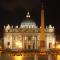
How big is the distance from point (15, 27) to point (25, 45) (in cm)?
527

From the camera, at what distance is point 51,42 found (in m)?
104

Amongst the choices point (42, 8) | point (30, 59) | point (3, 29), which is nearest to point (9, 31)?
point (3, 29)

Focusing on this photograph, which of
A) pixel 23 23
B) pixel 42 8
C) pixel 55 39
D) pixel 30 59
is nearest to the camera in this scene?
pixel 30 59

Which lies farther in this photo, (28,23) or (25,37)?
(28,23)

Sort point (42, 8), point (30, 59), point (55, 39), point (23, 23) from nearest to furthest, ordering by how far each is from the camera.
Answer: point (30, 59)
point (42, 8)
point (55, 39)
point (23, 23)

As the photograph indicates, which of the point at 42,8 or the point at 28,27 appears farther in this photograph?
the point at 28,27

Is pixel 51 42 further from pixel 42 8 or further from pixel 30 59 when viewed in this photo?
pixel 30 59

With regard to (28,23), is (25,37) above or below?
below

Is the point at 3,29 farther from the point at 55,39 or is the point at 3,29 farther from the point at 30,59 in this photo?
the point at 30,59

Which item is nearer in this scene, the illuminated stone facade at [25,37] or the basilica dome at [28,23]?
the illuminated stone facade at [25,37]

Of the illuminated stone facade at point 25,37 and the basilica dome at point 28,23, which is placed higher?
the basilica dome at point 28,23

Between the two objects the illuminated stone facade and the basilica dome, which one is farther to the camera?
the basilica dome

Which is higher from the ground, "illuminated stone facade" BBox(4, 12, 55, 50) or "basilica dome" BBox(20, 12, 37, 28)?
"basilica dome" BBox(20, 12, 37, 28)

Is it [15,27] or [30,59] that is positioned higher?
[15,27]
